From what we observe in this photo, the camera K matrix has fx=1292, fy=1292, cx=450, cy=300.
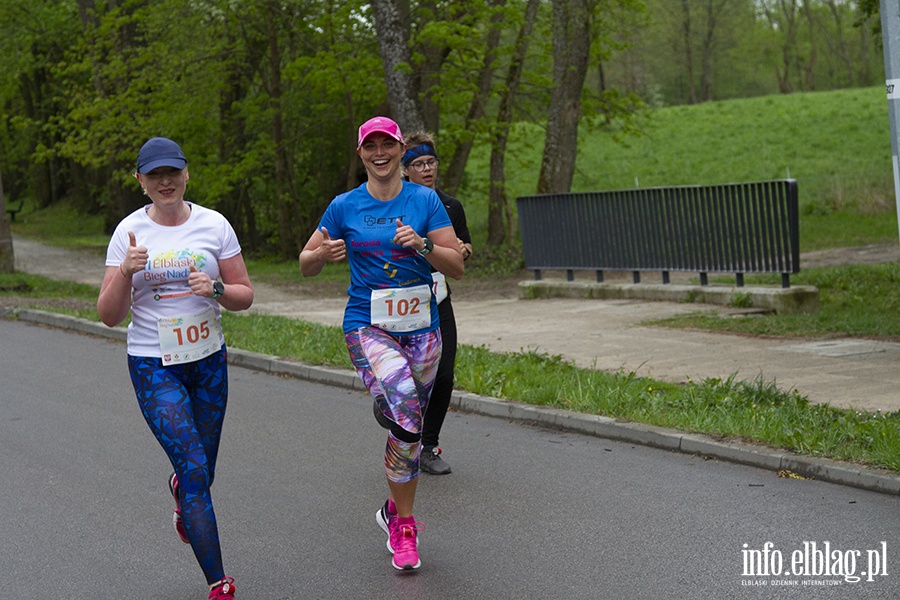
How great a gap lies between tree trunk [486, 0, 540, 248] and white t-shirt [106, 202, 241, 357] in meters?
20.7

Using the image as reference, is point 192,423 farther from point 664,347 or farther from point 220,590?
point 664,347

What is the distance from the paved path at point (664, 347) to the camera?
32.3 feet

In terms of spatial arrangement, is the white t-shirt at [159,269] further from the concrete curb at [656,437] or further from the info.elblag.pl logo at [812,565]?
the concrete curb at [656,437]

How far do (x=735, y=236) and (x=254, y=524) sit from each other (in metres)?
10.8

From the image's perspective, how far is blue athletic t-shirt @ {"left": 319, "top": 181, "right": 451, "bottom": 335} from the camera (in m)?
5.65

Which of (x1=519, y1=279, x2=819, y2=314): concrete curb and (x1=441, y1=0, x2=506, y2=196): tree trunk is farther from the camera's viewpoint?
(x1=441, y1=0, x2=506, y2=196): tree trunk

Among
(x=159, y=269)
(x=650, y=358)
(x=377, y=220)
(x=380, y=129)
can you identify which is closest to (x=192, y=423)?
(x=159, y=269)

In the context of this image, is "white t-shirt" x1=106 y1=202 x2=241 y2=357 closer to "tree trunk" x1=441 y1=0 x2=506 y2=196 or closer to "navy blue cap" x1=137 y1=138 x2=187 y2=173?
"navy blue cap" x1=137 y1=138 x2=187 y2=173

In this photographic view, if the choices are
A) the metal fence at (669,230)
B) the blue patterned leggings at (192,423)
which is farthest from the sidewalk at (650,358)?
the blue patterned leggings at (192,423)

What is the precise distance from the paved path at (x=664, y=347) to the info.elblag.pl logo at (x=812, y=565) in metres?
3.12

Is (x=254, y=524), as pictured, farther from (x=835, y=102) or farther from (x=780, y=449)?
(x=835, y=102)

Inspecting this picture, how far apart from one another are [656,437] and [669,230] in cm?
949

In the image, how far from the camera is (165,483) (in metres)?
7.65

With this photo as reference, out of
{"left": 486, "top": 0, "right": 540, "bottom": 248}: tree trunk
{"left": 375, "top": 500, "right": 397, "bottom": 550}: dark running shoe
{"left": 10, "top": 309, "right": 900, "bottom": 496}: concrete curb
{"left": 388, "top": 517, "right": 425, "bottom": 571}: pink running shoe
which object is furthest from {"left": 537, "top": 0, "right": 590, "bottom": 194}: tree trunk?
{"left": 388, "top": 517, "right": 425, "bottom": 571}: pink running shoe
